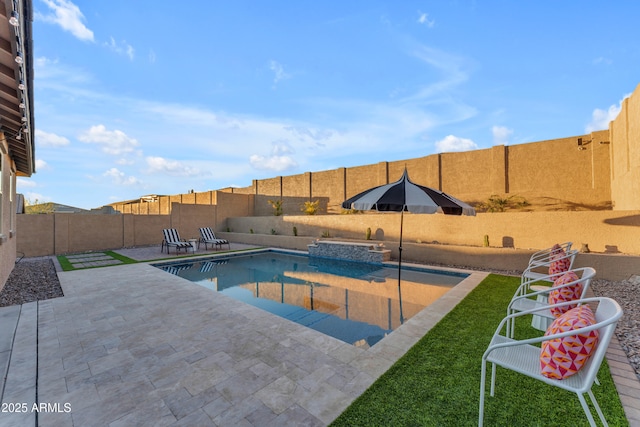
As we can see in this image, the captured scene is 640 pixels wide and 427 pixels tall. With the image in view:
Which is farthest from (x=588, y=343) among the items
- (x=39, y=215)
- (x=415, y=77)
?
(x=39, y=215)

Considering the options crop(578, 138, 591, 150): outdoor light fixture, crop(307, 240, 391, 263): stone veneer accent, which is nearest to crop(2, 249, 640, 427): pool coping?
crop(307, 240, 391, 263): stone veneer accent

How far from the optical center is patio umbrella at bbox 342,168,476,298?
4919 millimetres

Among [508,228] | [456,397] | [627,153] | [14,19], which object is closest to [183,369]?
[456,397]

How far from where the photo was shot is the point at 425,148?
1591cm

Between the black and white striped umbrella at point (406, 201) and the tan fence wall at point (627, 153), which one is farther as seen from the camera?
the tan fence wall at point (627, 153)

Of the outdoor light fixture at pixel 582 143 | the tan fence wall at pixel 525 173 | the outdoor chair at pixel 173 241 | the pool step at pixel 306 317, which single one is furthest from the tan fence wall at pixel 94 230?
the outdoor light fixture at pixel 582 143

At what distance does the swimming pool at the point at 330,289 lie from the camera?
4.63m

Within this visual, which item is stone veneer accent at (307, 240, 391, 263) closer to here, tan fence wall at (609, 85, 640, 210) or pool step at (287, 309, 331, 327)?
pool step at (287, 309, 331, 327)

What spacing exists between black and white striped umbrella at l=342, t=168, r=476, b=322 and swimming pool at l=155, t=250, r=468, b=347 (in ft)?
6.39

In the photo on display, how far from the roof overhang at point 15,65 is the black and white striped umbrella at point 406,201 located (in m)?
4.84

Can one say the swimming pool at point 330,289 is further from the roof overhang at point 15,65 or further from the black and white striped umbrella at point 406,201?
the roof overhang at point 15,65

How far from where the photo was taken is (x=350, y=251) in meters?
10.7

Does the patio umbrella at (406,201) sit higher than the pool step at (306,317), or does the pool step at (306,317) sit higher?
the patio umbrella at (406,201)

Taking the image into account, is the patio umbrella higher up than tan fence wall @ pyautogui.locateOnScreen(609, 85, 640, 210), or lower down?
lower down
